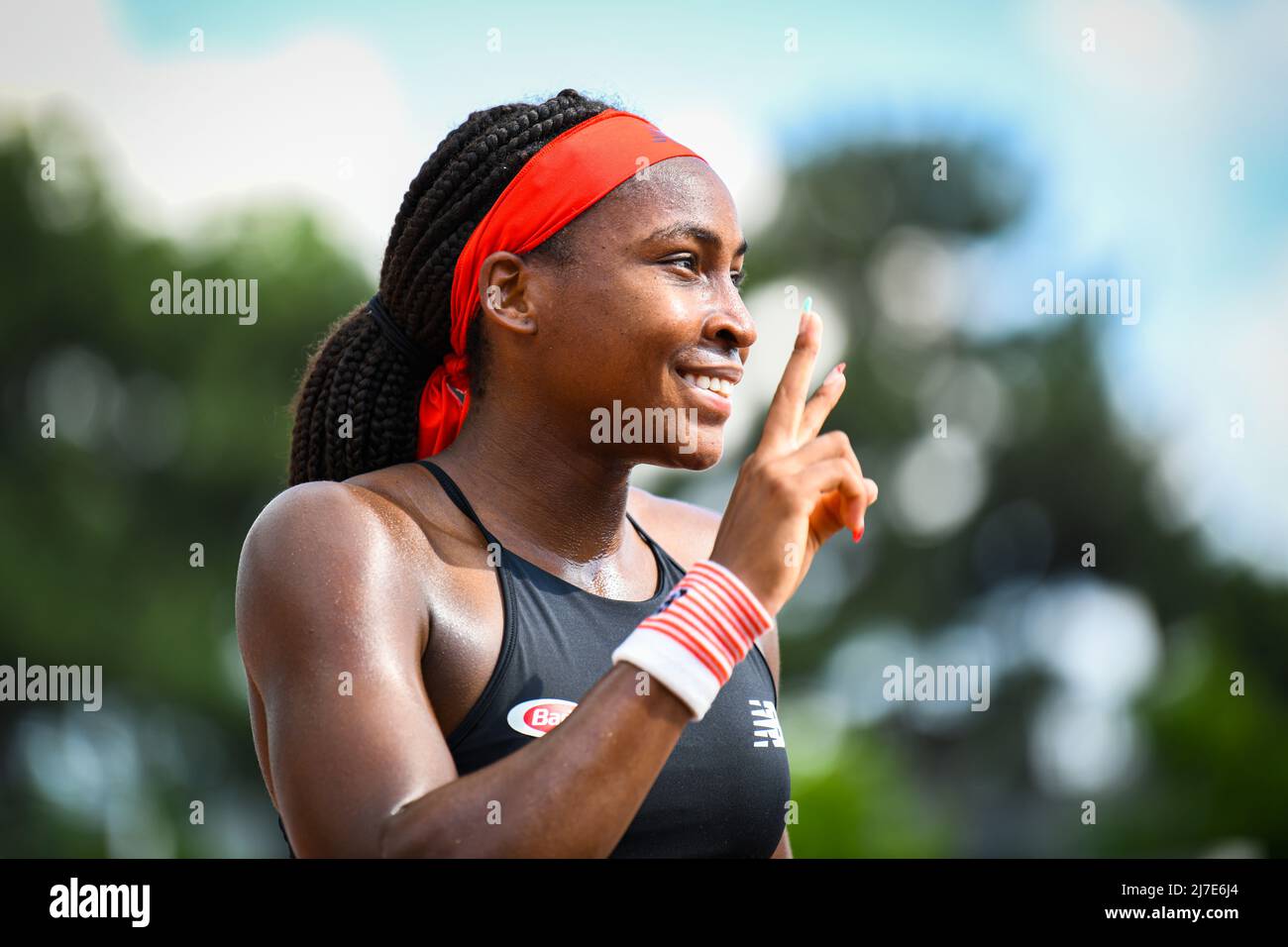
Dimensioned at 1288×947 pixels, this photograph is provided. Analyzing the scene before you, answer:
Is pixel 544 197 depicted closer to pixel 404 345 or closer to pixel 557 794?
pixel 404 345

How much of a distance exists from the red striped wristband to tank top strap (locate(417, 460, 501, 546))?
0.65 m

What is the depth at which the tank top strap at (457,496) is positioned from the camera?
3357mm

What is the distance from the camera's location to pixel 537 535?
3.48 m

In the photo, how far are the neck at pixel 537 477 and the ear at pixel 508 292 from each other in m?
0.20

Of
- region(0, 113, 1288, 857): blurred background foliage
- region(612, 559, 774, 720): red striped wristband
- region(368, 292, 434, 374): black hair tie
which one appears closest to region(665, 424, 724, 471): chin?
region(612, 559, 774, 720): red striped wristband

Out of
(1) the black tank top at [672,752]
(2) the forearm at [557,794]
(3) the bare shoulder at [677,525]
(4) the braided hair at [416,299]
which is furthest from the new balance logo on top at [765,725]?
(4) the braided hair at [416,299]

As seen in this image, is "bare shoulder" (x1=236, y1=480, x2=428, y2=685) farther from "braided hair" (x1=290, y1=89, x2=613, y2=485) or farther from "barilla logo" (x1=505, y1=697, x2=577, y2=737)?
"braided hair" (x1=290, y1=89, x2=613, y2=485)

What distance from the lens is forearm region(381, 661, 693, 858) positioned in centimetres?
256

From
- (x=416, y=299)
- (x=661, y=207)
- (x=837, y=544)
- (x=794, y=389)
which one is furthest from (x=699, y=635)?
(x=837, y=544)

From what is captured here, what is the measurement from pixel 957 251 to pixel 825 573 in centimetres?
738

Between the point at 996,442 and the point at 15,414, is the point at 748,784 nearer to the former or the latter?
the point at 15,414

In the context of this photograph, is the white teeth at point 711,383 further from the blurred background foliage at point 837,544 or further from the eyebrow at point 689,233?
the blurred background foliage at point 837,544

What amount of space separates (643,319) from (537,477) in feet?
1.57

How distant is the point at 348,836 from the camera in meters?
2.69
